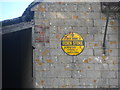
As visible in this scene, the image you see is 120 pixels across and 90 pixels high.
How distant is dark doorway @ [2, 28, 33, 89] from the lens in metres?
5.88

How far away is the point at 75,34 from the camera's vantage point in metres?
5.17

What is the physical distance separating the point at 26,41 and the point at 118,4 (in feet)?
8.52

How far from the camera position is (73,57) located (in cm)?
509

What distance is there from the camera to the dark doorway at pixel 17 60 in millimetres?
5884

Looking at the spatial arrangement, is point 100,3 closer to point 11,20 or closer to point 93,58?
point 93,58

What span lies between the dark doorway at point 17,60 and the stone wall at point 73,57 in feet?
2.23

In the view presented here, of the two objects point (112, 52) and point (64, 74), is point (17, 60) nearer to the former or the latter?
point (64, 74)

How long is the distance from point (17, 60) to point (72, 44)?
2.16 meters

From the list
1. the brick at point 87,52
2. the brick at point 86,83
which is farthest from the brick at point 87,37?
the brick at point 86,83

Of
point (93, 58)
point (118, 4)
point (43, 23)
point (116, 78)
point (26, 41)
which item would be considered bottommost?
point (116, 78)

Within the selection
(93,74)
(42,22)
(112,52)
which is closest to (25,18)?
(42,22)

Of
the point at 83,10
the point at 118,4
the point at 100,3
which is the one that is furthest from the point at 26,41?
the point at 118,4

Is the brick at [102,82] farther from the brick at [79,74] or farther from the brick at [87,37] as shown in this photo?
the brick at [87,37]

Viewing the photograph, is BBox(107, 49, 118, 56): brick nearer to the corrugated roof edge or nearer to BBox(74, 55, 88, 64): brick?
BBox(74, 55, 88, 64): brick
